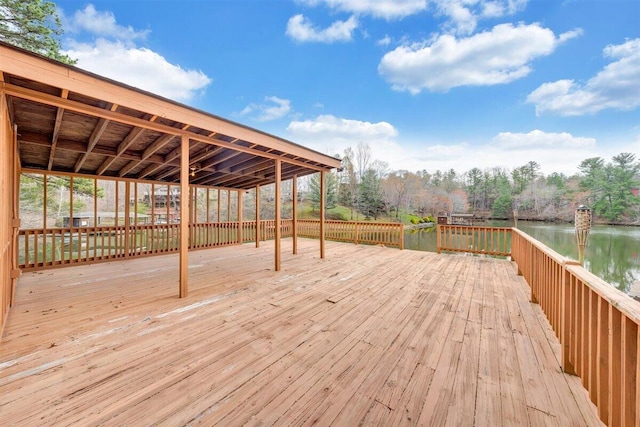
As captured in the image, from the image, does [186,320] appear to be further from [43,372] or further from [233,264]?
[233,264]

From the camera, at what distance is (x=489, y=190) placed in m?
31.5

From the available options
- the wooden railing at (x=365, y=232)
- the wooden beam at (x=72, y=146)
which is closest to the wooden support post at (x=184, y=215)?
the wooden beam at (x=72, y=146)

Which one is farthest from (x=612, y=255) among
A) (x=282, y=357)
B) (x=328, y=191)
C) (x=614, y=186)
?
(x=328, y=191)

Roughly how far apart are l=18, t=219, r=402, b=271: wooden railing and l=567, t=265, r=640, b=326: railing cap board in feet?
19.7

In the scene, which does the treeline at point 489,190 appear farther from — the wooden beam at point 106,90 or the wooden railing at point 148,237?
the wooden beam at point 106,90

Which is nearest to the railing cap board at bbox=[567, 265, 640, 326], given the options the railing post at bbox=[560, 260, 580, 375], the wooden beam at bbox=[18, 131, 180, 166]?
the railing post at bbox=[560, 260, 580, 375]

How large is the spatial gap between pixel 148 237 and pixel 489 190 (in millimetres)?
37287

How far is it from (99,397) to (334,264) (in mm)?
4394

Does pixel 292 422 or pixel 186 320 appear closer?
pixel 292 422

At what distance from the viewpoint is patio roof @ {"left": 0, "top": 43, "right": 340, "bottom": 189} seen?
→ 219cm

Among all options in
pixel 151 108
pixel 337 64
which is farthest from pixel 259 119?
pixel 151 108

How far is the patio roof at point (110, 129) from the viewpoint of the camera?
2.19 meters

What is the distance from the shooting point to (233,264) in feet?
18.0

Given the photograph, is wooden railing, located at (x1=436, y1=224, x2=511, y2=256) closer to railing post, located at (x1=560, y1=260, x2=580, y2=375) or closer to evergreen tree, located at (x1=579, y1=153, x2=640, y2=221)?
railing post, located at (x1=560, y1=260, x2=580, y2=375)
